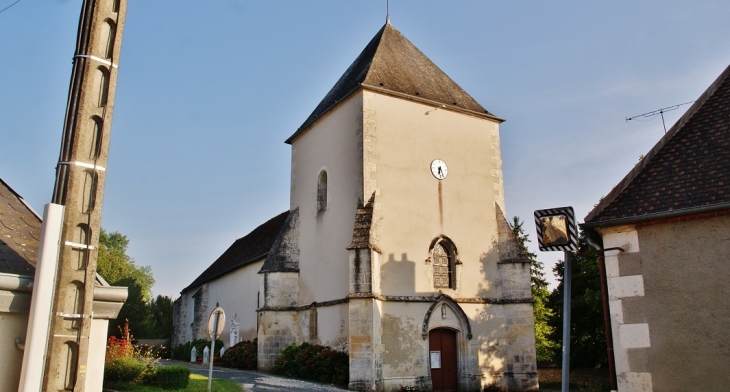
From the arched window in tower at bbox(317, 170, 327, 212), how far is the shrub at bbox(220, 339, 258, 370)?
5.92m

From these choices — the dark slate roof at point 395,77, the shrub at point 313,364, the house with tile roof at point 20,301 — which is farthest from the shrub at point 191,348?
the house with tile roof at point 20,301

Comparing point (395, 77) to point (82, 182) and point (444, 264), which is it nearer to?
point (444, 264)

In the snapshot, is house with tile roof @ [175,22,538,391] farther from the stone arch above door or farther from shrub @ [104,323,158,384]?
shrub @ [104,323,158,384]

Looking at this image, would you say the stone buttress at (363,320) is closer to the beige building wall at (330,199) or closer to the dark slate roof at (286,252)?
the beige building wall at (330,199)

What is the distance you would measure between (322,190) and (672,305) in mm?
14663

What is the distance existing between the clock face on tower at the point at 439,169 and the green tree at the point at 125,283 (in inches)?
605

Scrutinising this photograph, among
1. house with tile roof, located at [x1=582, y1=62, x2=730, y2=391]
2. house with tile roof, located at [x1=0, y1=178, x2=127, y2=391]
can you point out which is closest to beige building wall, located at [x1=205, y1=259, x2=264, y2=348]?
house with tile roof, located at [x1=0, y1=178, x2=127, y2=391]

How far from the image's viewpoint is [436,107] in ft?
67.2

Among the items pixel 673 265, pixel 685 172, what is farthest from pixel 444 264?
pixel 673 265

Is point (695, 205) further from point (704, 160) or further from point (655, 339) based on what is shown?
point (655, 339)

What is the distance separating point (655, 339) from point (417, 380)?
10.4 metres

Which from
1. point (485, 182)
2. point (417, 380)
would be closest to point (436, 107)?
point (485, 182)

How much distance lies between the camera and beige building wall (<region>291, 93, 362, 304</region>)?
19000 millimetres

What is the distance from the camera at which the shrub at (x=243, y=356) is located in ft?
71.6
